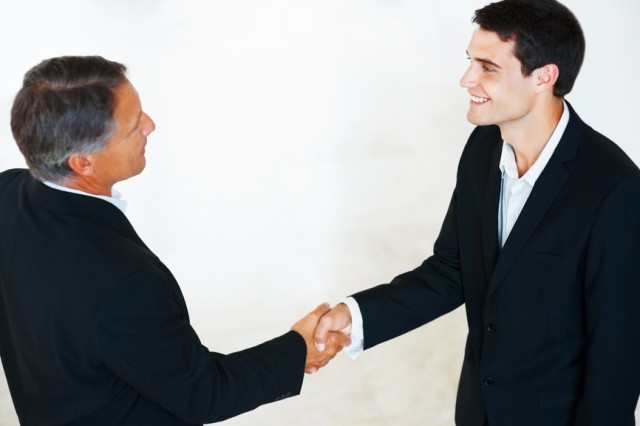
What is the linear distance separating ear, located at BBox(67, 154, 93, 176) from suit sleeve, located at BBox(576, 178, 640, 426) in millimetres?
1107

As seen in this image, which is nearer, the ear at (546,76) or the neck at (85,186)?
the neck at (85,186)

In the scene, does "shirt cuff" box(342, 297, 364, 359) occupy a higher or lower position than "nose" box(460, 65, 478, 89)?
lower

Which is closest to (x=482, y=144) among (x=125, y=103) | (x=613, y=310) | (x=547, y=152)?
(x=547, y=152)

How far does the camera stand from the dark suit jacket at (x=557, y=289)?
75.9 inches

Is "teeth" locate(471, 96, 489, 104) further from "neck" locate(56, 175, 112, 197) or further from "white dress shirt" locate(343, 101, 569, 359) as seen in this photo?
"neck" locate(56, 175, 112, 197)

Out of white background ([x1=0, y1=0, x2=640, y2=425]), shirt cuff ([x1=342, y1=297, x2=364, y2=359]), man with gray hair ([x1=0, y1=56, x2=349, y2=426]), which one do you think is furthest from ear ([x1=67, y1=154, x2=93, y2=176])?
white background ([x1=0, y1=0, x2=640, y2=425])

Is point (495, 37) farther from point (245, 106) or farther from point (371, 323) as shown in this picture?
point (245, 106)

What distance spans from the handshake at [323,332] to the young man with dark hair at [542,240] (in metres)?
0.39

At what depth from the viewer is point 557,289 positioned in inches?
79.4

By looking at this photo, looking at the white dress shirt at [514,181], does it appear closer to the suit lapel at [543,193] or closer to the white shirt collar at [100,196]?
the suit lapel at [543,193]

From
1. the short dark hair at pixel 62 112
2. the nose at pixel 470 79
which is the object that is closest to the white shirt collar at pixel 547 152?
the nose at pixel 470 79

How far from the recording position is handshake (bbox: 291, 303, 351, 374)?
247 centimetres

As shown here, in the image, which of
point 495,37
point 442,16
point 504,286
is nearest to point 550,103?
point 495,37

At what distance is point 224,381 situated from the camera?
205 centimetres
